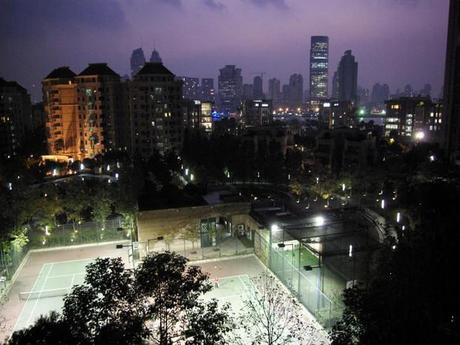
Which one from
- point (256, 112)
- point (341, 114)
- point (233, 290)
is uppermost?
point (256, 112)

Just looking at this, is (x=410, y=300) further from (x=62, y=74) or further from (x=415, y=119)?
(x=415, y=119)

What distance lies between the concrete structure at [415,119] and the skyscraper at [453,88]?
19.6m

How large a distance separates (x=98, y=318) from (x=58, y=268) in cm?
1548

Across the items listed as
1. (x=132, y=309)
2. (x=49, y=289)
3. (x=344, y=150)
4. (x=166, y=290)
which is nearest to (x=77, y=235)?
(x=49, y=289)

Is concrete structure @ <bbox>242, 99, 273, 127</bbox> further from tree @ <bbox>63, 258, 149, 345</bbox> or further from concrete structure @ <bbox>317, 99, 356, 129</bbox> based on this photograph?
tree @ <bbox>63, 258, 149, 345</bbox>

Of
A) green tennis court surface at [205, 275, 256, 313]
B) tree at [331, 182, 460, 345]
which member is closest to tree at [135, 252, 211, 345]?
tree at [331, 182, 460, 345]

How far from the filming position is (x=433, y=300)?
30.9 ft

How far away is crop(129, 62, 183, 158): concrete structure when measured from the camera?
52.3 metres

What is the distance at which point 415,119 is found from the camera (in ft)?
253

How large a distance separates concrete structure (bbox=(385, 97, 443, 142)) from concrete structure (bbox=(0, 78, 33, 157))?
64.2 meters

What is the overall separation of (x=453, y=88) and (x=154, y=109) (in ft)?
117

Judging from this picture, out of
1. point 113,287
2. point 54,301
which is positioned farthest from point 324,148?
point 113,287

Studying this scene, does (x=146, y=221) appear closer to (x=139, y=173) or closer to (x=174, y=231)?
(x=174, y=231)

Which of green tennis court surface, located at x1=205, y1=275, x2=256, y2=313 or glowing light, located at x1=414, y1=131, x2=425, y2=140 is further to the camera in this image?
glowing light, located at x1=414, y1=131, x2=425, y2=140
